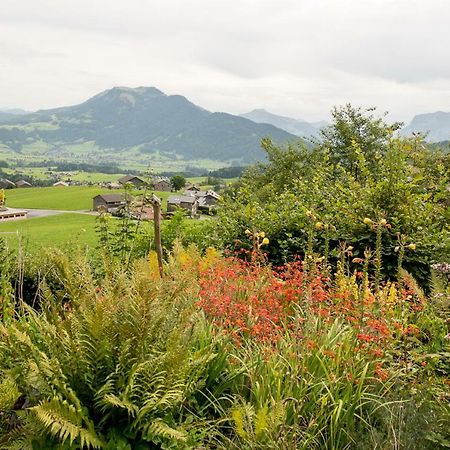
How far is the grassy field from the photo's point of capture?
7656 centimetres

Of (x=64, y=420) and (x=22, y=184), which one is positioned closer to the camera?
(x=64, y=420)

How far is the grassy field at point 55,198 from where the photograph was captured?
76.6 metres


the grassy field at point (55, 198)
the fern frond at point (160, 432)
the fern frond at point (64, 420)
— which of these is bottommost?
the grassy field at point (55, 198)

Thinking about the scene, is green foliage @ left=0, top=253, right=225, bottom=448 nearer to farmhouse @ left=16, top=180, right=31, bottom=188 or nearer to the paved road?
the paved road

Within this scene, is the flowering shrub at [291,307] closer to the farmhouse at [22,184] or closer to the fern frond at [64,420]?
the fern frond at [64,420]

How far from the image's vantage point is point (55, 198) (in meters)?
84.7

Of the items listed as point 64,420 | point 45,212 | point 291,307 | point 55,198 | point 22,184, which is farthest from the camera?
point 22,184

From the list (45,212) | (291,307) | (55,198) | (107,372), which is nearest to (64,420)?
(107,372)

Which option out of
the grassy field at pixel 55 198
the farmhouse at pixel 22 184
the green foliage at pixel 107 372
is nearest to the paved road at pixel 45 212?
the grassy field at pixel 55 198

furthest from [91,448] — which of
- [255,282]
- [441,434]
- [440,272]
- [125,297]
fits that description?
[440,272]

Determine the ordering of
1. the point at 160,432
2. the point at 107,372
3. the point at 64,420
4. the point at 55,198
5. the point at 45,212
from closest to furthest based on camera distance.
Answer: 1. the point at 64,420
2. the point at 160,432
3. the point at 107,372
4. the point at 45,212
5. the point at 55,198

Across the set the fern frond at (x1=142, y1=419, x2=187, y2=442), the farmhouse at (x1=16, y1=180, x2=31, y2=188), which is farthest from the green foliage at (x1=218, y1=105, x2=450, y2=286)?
the farmhouse at (x1=16, y1=180, x2=31, y2=188)

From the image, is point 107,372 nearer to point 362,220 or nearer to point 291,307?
point 291,307

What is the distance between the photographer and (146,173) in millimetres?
8328
